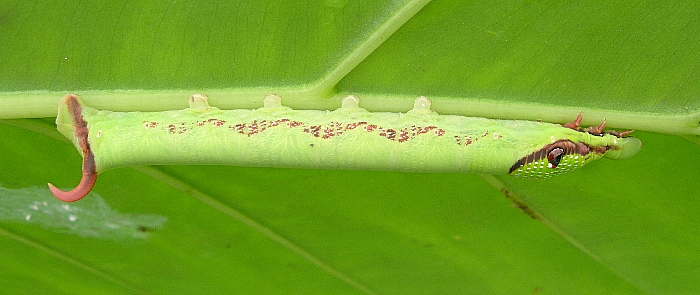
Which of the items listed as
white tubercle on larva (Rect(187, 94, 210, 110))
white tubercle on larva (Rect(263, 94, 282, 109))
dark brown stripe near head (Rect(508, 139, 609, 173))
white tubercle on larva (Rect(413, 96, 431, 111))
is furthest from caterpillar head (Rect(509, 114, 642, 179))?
white tubercle on larva (Rect(187, 94, 210, 110))

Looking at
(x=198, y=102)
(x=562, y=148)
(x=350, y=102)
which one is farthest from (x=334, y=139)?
(x=562, y=148)

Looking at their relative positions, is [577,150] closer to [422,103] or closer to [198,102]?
[422,103]

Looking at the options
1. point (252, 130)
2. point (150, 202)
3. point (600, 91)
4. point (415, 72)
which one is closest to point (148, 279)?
point (150, 202)

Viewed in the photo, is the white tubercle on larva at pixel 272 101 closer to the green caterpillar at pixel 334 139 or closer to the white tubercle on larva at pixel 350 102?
the green caterpillar at pixel 334 139

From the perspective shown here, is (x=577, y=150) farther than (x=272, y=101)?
Yes

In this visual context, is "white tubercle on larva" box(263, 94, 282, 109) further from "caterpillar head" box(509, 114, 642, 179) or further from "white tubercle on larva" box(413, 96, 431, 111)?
"caterpillar head" box(509, 114, 642, 179)
